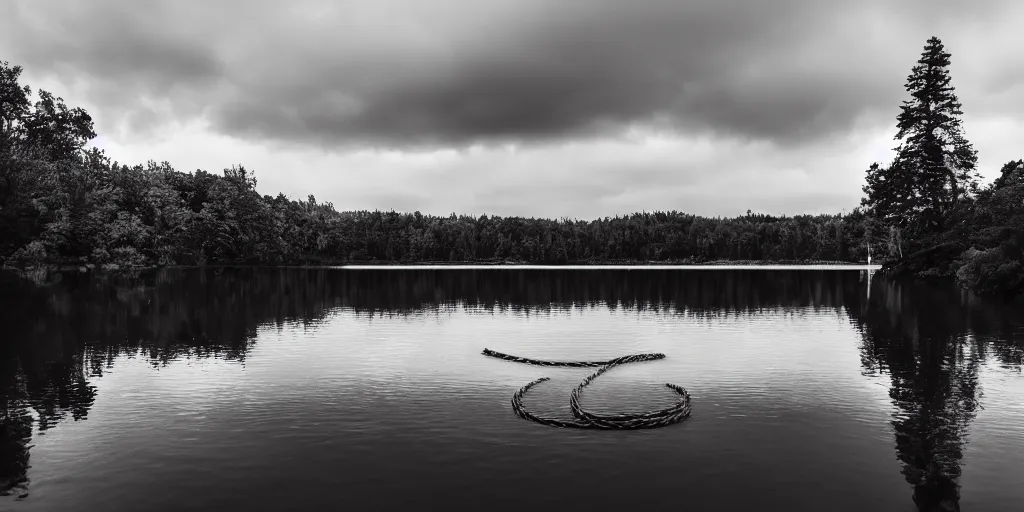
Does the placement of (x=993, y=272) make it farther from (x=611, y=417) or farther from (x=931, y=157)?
(x=611, y=417)

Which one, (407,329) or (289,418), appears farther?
(407,329)

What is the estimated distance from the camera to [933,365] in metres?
37.9

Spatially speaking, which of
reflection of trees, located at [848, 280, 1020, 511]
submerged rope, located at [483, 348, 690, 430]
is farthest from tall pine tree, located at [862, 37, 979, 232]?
submerged rope, located at [483, 348, 690, 430]

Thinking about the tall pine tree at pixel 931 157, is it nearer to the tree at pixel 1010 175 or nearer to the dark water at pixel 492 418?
the tree at pixel 1010 175

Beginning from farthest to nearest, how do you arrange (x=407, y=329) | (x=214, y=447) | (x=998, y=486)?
1. (x=407, y=329)
2. (x=214, y=447)
3. (x=998, y=486)

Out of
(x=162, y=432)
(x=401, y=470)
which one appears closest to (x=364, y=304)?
(x=162, y=432)

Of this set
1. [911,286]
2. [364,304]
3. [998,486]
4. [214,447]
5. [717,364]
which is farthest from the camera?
[911,286]

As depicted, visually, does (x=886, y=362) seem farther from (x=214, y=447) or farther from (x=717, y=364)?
(x=214, y=447)

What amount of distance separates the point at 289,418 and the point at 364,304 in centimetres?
5638

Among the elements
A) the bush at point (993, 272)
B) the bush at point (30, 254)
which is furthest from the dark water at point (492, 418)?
the bush at point (30, 254)

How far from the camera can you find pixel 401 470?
20516mm

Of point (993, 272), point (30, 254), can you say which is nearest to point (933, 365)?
point (993, 272)

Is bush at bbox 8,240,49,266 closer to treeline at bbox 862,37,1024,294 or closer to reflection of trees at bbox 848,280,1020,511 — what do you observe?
reflection of trees at bbox 848,280,1020,511

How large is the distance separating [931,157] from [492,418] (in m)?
110
